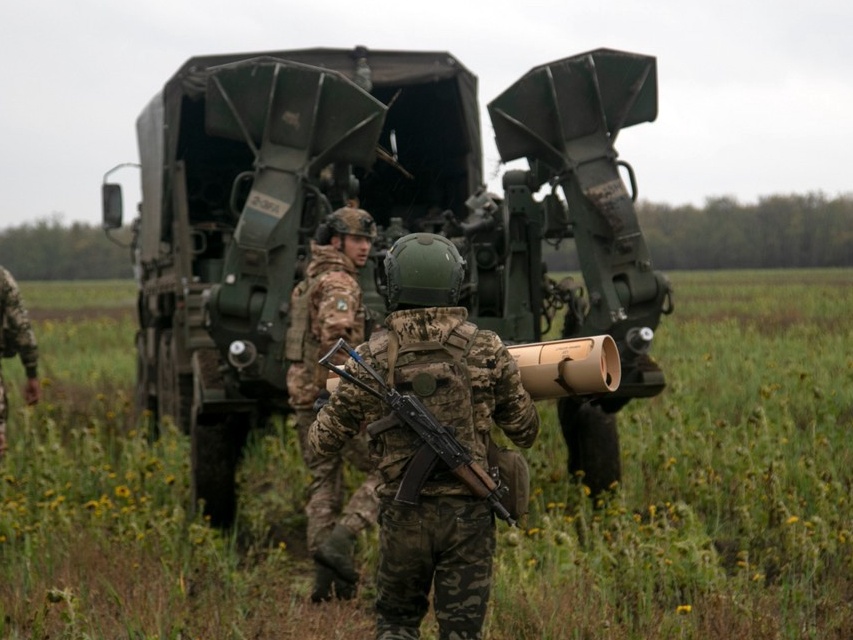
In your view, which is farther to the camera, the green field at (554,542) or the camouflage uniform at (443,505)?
the green field at (554,542)

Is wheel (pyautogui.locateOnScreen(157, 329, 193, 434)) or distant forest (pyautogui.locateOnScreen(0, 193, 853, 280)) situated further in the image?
distant forest (pyautogui.locateOnScreen(0, 193, 853, 280))

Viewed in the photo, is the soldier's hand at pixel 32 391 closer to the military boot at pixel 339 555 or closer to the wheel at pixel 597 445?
the military boot at pixel 339 555

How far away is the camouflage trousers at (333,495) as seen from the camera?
20.7 feet

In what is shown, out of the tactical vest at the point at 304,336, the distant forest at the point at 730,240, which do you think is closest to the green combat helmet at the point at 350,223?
the tactical vest at the point at 304,336

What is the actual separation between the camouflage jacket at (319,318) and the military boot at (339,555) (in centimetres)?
77

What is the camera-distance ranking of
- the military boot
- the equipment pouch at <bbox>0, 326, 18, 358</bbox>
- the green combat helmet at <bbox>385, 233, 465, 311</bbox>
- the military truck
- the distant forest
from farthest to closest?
the distant forest
the equipment pouch at <bbox>0, 326, 18, 358</bbox>
the military truck
the military boot
the green combat helmet at <bbox>385, 233, 465, 311</bbox>

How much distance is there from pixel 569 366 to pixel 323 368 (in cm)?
240

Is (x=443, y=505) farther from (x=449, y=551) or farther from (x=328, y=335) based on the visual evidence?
(x=328, y=335)

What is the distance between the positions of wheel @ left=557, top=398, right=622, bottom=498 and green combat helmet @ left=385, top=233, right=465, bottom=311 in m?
3.42

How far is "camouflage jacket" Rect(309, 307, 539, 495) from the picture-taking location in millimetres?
4316

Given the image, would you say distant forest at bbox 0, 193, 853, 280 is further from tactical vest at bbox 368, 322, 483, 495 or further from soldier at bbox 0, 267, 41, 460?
tactical vest at bbox 368, 322, 483, 495

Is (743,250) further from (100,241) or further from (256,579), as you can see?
(256,579)

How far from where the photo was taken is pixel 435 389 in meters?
4.26

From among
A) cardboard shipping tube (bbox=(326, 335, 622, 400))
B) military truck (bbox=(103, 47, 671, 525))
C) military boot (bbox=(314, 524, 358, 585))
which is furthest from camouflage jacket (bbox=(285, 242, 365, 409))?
cardboard shipping tube (bbox=(326, 335, 622, 400))
